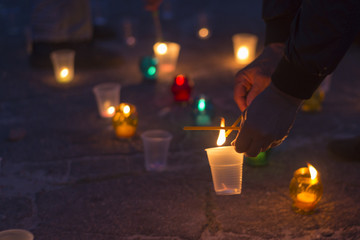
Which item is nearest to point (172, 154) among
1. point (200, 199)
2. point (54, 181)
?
point (200, 199)

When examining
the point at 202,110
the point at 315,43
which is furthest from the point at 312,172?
the point at 202,110

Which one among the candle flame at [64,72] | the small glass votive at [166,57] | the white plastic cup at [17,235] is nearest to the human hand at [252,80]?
the white plastic cup at [17,235]

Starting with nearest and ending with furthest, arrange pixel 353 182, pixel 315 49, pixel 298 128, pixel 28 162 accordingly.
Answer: pixel 315 49 → pixel 353 182 → pixel 28 162 → pixel 298 128

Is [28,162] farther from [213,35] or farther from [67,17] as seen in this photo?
[213,35]

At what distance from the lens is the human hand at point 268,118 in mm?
1729

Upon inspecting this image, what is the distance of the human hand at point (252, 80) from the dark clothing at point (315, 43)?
0.45 meters

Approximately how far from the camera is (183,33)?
697 centimetres

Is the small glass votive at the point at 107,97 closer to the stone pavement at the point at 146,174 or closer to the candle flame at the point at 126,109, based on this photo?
the stone pavement at the point at 146,174

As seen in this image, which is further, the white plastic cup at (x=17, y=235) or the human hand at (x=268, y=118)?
the white plastic cup at (x=17, y=235)

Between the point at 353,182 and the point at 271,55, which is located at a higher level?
the point at 271,55

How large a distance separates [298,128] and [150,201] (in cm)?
158

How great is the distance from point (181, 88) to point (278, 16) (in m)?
1.64

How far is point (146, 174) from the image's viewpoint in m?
2.79

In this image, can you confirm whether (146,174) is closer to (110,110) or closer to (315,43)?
(110,110)
